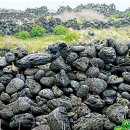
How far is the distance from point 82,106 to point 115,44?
343cm

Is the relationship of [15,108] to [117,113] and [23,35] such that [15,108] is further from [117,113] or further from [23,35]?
[23,35]

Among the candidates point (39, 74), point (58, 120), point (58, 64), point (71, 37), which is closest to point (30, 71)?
point (39, 74)

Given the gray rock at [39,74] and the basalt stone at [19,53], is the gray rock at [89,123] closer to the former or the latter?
the gray rock at [39,74]

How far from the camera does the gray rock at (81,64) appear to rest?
47.8ft

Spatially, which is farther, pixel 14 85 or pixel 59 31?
pixel 59 31

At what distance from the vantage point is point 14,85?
46.2 ft

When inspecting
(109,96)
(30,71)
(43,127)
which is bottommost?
(43,127)

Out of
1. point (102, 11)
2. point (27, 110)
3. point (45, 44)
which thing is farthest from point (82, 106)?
point (102, 11)

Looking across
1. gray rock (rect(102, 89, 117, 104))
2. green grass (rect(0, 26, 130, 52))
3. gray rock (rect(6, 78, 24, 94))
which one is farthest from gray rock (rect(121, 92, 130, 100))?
green grass (rect(0, 26, 130, 52))

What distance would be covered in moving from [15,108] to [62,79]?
214 cm

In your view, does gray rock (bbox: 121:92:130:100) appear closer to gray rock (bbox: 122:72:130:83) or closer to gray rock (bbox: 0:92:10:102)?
gray rock (bbox: 122:72:130:83)

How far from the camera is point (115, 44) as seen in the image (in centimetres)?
1545

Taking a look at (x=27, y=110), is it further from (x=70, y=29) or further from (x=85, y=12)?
(x=85, y=12)

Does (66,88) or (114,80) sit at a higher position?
(114,80)
